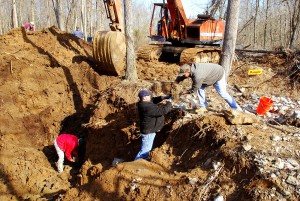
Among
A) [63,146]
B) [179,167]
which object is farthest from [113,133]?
[179,167]

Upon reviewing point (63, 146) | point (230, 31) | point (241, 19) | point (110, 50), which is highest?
point (241, 19)

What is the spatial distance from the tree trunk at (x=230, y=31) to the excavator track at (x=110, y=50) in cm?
350

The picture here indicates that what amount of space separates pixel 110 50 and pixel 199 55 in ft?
11.0

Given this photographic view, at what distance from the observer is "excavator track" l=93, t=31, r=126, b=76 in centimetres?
866

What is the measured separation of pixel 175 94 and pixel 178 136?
1.99 m

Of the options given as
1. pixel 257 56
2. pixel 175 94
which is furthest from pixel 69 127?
pixel 257 56

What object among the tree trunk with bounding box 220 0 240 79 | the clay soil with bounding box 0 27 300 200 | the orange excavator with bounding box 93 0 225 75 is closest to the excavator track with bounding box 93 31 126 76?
the orange excavator with bounding box 93 0 225 75

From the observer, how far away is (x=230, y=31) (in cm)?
675

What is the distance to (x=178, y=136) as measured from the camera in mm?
5082

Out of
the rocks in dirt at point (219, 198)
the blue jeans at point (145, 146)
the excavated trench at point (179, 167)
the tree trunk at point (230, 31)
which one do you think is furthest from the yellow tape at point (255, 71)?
the rocks in dirt at point (219, 198)

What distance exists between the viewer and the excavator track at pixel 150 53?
35.4ft

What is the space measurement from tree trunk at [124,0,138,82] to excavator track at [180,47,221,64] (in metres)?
→ 2.47

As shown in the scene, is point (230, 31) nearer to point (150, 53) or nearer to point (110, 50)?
point (110, 50)

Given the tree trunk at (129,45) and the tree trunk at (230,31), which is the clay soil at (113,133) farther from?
the tree trunk at (230,31)
